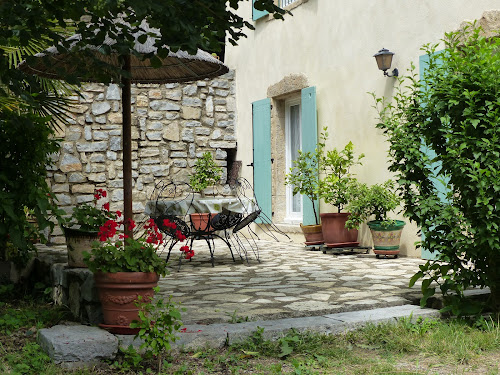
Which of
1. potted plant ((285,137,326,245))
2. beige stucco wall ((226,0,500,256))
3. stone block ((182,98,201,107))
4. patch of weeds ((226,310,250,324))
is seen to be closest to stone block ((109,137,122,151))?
stone block ((182,98,201,107))

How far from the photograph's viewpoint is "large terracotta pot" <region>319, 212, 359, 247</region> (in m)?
7.03

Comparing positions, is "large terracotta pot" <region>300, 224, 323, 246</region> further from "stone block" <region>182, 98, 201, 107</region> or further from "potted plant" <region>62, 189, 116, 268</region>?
"potted plant" <region>62, 189, 116, 268</region>

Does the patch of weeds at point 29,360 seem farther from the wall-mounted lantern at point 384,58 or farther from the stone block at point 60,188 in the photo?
the stone block at point 60,188

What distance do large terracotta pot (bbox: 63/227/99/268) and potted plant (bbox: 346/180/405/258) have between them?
3.46 metres

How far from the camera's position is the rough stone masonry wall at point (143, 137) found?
881 centimetres

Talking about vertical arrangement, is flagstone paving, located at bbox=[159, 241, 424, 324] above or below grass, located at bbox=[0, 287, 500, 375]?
above

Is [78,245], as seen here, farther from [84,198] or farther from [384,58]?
[84,198]

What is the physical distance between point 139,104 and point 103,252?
652cm

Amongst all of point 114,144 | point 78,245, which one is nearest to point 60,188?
point 114,144

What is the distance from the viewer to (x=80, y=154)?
29.1 feet

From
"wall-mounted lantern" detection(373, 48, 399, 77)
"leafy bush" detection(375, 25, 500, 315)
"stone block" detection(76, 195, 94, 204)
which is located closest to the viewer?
"leafy bush" detection(375, 25, 500, 315)

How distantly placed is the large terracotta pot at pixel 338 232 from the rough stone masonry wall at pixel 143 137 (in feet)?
10.8

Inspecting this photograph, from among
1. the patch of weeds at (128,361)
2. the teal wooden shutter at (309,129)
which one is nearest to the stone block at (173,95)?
the teal wooden shutter at (309,129)

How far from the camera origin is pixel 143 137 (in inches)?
369
